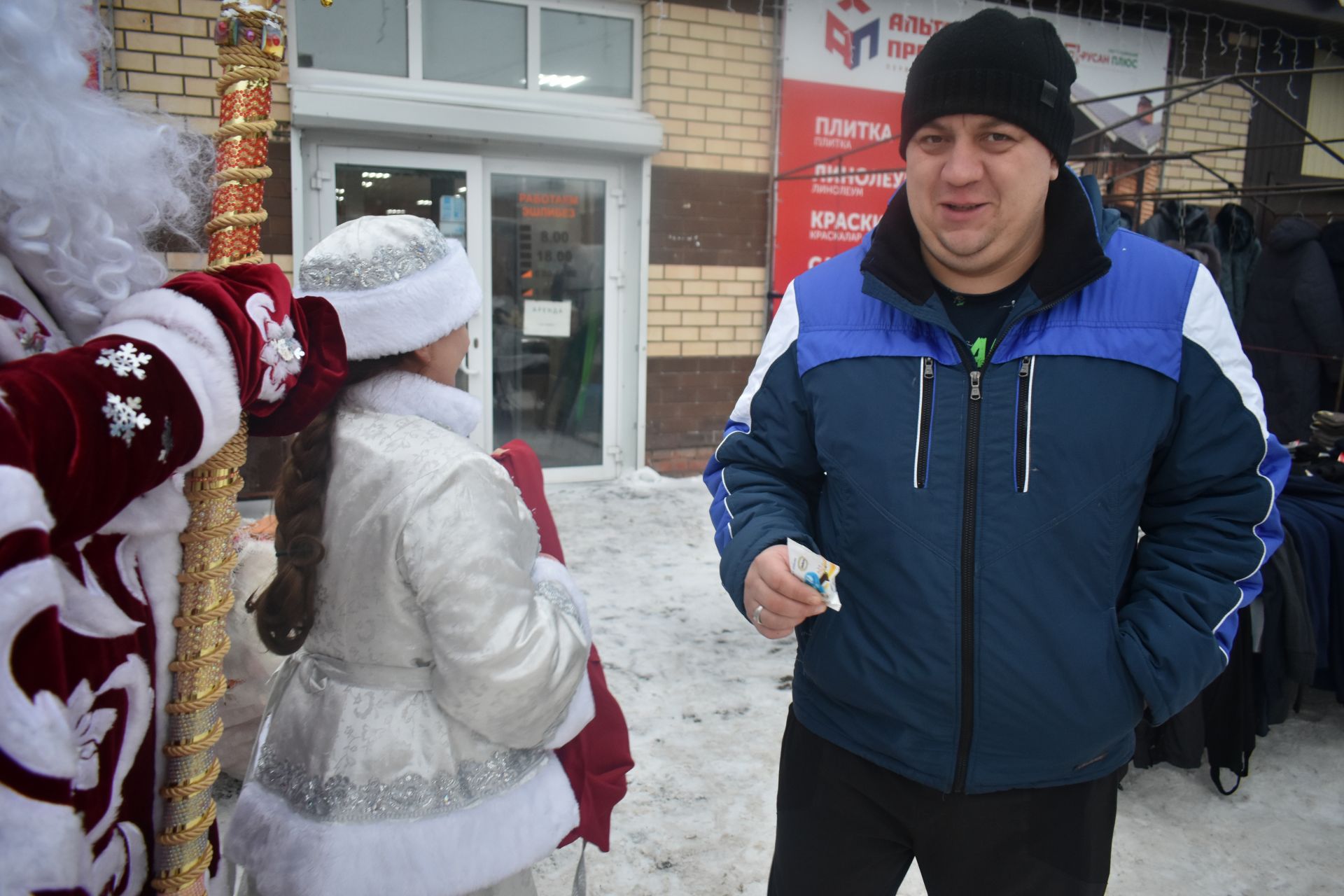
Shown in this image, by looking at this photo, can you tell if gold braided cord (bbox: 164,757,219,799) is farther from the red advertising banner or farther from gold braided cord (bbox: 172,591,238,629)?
the red advertising banner

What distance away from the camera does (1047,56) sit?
1.45 m

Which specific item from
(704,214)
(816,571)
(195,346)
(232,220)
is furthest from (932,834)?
(704,214)

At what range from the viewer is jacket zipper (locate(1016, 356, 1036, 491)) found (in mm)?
1424

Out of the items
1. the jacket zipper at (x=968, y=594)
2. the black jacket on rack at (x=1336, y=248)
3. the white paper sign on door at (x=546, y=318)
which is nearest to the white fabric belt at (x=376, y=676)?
the jacket zipper at (x=968, y=594)

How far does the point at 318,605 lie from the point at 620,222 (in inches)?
216

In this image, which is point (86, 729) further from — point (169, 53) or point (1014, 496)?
point (169, 53)

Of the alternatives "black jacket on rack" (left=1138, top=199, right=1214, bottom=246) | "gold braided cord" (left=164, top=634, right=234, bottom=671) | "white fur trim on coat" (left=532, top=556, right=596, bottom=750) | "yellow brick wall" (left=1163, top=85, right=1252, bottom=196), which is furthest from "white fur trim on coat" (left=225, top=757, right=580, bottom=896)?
"yellow brick wall" (left=1163, top=85, right=1252, bottom=196)

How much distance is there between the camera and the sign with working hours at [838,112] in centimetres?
688

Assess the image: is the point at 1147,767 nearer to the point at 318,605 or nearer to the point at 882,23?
the point at 318,605

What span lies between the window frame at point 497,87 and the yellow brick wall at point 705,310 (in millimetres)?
1353

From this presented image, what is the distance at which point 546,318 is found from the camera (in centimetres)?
661

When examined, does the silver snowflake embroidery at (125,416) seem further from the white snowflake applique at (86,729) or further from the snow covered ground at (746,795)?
the snow covered ground at (746,795)

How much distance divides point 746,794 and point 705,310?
461 cm

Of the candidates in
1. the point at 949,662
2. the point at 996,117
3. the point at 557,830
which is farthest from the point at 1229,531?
the point at 557,830
